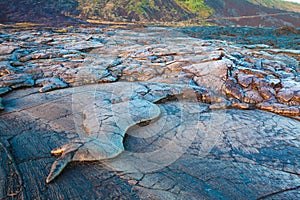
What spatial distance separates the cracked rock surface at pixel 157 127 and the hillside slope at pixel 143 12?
47.1 feet

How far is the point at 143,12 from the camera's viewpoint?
2236cm

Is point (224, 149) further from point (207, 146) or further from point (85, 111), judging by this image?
point (85, 111)

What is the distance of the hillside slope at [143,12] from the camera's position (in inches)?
733

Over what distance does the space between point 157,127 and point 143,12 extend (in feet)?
70.3

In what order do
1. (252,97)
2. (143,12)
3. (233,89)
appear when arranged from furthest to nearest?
(143,12), (233,89), (252,97)

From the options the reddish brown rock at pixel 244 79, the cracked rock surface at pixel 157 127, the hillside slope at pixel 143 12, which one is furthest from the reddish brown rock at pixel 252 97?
the hillside slope at pixel 143 12

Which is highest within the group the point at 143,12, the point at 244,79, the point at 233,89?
the point at 244,79

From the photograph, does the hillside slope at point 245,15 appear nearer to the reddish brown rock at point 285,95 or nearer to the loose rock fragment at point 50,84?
the reddish brown rock at point 285,95

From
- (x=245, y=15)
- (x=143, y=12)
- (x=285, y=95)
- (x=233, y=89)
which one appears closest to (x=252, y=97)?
(x=233, y=89)

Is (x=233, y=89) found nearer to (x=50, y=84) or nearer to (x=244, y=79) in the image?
(x=244, y=79)

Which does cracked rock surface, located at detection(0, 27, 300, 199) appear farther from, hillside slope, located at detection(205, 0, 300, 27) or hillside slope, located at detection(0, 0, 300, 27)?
hillside slope, located at detection(205, 0, 300, 27)

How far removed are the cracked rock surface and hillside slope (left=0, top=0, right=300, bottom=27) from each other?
14342 mm

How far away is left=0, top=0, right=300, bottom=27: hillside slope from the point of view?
61.1 ft

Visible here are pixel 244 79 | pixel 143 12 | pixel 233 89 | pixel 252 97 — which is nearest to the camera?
pixel 252 97
